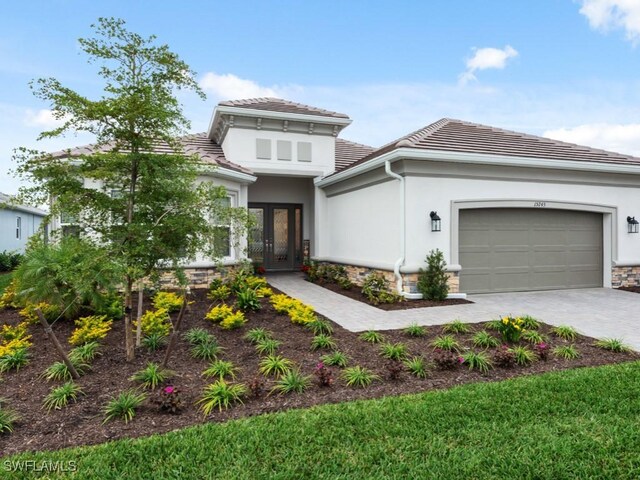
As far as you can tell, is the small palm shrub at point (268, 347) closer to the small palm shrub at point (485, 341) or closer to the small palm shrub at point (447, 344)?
the small palm shrub at point (447, 344)

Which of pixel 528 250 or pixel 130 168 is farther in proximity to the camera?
pixel 528 250

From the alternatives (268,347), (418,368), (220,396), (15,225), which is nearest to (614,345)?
(418,368)

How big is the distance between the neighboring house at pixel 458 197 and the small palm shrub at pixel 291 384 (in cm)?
547

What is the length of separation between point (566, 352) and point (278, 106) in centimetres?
1104

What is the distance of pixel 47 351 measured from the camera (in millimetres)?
5609

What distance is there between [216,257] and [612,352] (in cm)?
555

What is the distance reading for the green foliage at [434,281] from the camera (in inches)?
365

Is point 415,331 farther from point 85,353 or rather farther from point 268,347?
point 85,353

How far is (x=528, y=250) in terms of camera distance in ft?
35.0

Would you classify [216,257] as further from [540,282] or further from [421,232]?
[540,282]

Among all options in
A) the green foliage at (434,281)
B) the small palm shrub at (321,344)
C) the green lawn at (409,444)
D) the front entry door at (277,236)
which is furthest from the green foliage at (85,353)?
the front entry door at (277,236)

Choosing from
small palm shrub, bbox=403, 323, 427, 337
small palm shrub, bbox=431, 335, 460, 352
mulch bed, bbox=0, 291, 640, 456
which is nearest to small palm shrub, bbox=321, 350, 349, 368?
mulch bed, bbox=0, 291, 640, 456

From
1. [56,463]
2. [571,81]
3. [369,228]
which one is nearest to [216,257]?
[56,463]

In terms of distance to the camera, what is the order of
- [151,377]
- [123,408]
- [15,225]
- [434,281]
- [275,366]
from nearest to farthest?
[123,408] < [151,377] < [275,366] < [434,281] < [15,225]
